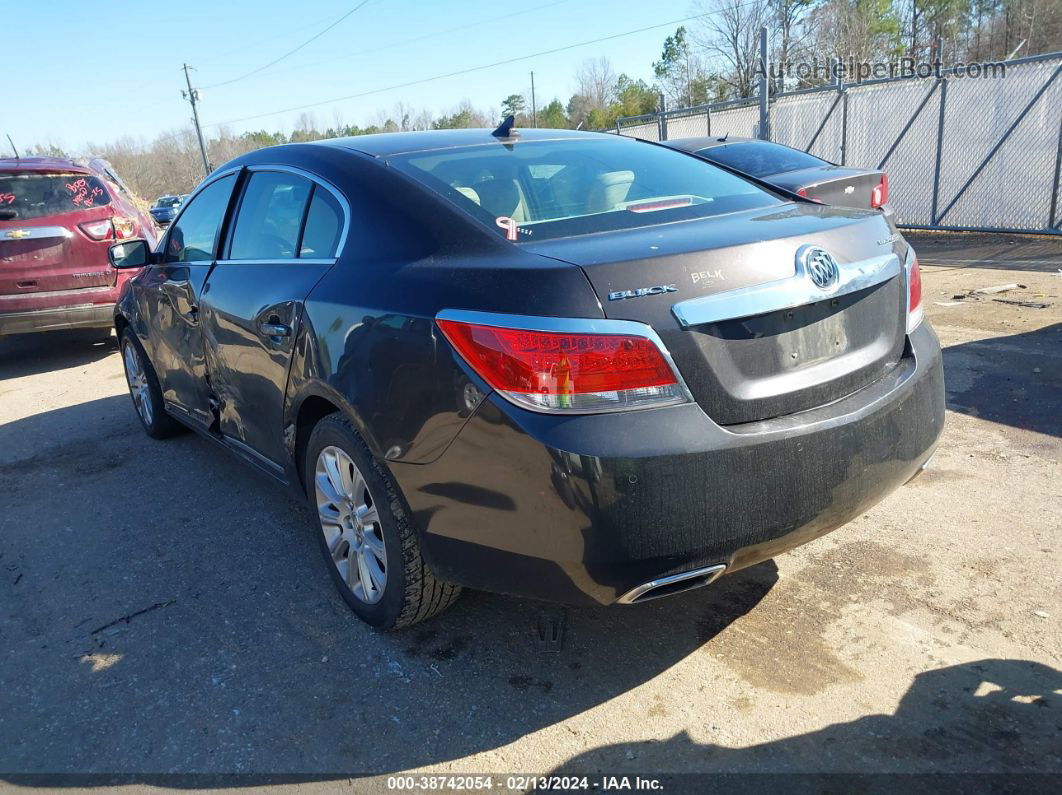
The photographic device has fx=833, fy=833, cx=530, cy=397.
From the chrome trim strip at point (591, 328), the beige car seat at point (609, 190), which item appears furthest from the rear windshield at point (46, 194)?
the chrome trim strip at point (591, 328)

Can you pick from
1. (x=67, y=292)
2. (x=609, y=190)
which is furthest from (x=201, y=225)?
(x=67, y=292)

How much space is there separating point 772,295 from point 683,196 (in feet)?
2.81

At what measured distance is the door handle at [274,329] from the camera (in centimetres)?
308

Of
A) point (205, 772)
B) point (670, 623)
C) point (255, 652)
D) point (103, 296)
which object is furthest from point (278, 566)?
point (103, 296)

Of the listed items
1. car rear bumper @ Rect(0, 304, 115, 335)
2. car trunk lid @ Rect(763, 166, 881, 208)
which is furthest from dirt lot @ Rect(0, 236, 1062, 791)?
car rear bumper @ Rect(0, 304, 115, 335)

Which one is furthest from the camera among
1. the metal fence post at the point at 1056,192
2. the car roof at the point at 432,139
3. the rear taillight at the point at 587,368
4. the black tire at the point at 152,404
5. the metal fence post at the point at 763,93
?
the metal fence post at the point at 763,93

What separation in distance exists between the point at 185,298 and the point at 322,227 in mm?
1423

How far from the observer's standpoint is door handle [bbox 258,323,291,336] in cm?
308

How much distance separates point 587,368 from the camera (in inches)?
83.4

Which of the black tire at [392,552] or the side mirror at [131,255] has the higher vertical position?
the side mirror at [131,255]

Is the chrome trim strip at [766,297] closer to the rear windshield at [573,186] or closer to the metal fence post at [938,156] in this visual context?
the rear windshield at [573,186]

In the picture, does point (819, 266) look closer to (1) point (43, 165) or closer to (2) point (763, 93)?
(1) point (43, 165)

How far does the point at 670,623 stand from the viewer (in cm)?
294

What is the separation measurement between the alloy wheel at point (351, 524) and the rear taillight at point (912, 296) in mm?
1882
